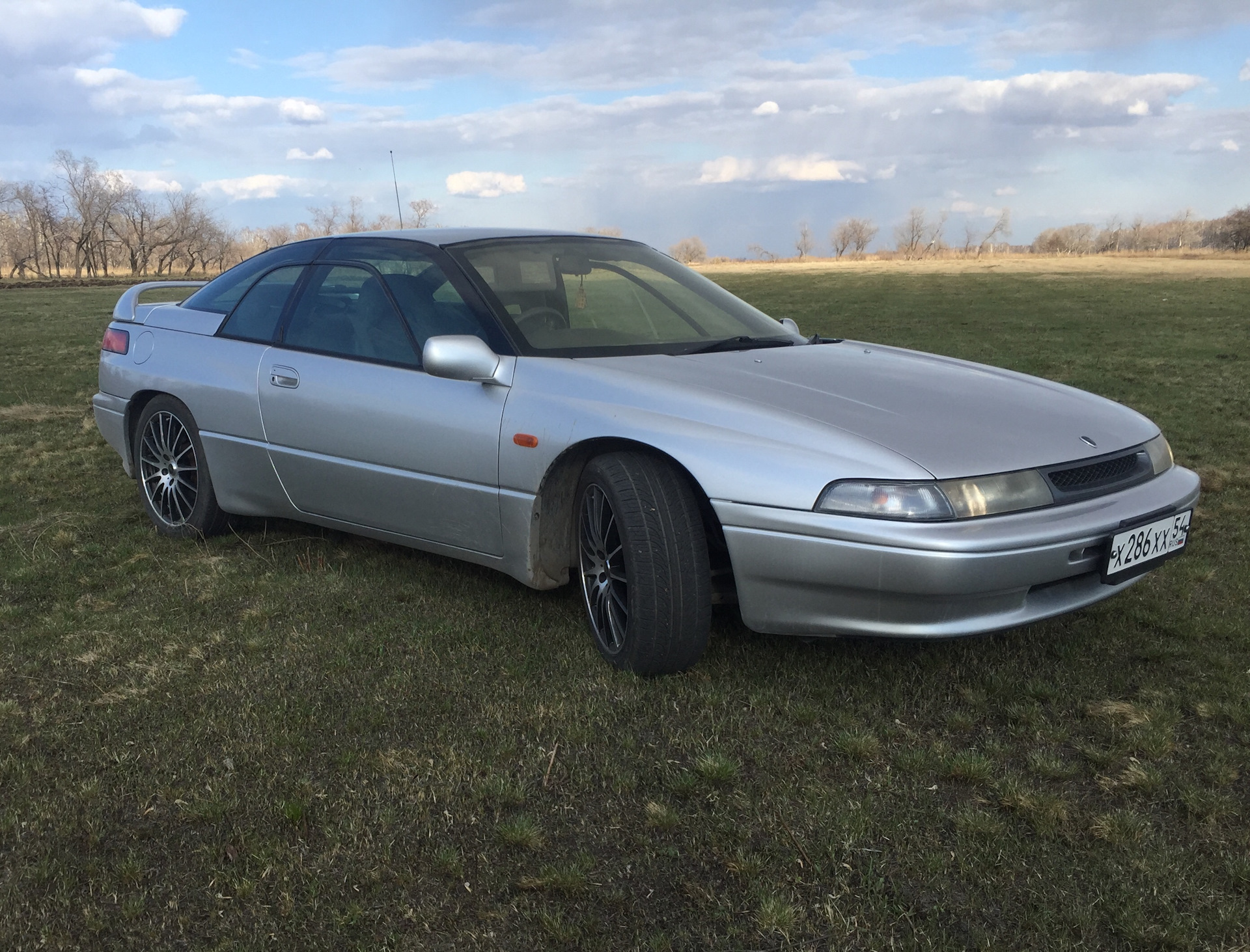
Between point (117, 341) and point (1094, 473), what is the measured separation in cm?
439

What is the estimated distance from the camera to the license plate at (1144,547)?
2.86 m

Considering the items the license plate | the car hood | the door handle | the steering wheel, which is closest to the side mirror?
the steering wheel

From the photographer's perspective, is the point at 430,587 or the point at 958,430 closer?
the point at 958,430

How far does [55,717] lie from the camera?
2982mm

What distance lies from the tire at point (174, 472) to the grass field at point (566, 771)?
217 millimetres

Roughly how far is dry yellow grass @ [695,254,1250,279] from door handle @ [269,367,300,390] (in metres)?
33.1

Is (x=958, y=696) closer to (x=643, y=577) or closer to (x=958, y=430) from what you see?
(x=958, y=430)

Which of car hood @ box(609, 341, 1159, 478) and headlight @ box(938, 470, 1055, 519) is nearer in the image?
headlight @ box(938, 470, 1055, 519)

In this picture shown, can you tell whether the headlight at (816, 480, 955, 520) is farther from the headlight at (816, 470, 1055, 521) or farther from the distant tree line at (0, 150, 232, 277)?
the distant tree line at (0, 150, 232, 277)

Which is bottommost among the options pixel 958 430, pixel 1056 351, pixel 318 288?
pixel 1056 351

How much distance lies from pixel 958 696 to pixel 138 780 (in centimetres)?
232

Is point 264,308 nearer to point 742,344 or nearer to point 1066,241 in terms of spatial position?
point 742,344

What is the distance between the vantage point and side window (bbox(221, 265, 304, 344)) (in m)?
4.24

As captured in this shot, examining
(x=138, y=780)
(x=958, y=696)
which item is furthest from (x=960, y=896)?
(x=138, y=780)
